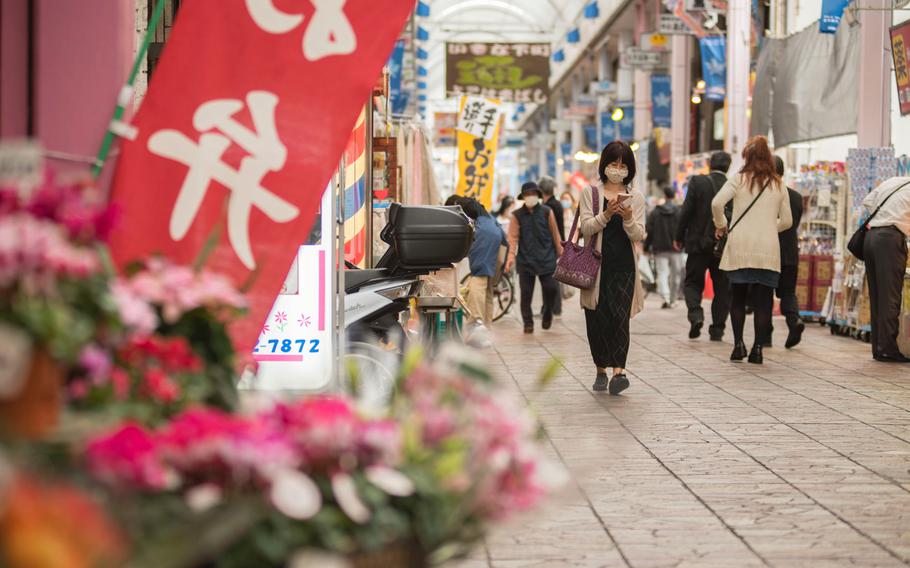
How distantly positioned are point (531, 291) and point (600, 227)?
22.1 ft

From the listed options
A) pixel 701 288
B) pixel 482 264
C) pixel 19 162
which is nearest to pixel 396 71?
pixel 482 264

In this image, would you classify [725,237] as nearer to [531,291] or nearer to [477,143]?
[531,291]

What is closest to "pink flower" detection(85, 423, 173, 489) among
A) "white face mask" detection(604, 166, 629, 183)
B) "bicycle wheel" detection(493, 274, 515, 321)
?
"white face mask" detection(604, 166, 629, 183)

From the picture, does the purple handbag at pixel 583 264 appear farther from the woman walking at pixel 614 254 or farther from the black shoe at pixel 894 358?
the black shoe at pixel 894 358

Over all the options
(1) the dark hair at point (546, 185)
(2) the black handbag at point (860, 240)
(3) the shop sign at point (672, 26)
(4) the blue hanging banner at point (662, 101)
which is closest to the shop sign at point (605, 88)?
(4) the blue hanging banner at point (662, 101)

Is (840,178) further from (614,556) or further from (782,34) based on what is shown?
(614,556)

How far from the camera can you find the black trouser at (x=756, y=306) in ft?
37.2

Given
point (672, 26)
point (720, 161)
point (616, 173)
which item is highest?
point (672, 26)

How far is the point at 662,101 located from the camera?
29.3 m

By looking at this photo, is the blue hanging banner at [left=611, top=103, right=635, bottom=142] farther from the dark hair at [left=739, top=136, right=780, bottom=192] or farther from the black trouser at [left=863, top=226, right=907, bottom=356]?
the dark hair at [left=739, top=136, right=780, bottom=192]

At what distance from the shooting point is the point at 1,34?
Result: 9.00ft

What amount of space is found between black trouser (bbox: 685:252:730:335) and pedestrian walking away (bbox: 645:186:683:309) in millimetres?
5612

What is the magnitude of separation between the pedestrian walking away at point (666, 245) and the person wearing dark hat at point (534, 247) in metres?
4.38

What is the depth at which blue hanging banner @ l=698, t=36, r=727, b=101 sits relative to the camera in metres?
22.4
